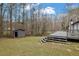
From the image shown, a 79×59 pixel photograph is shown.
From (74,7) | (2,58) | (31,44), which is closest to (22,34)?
(31,44)

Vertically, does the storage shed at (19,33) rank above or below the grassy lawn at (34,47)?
above

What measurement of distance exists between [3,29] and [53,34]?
1.65 ft

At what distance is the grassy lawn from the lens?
2.62 meters

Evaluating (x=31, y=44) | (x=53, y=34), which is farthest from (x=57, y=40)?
(x=31, y=44)

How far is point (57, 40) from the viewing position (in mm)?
2646

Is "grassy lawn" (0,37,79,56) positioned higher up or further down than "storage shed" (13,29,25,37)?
further down

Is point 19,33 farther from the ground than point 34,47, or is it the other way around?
point 19,33

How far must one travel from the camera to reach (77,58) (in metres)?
2.61

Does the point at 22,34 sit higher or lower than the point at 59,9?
lower

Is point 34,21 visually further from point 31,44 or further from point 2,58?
point 2,58

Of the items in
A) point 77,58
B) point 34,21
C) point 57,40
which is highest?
point 34,21

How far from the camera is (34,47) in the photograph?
8.71ft

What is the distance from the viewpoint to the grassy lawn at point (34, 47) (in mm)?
2619

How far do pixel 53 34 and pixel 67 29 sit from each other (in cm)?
15
